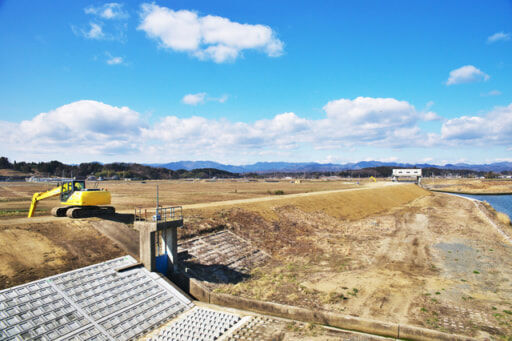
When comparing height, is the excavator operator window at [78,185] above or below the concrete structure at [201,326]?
above

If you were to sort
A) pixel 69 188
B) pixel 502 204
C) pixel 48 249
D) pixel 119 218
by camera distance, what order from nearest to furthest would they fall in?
pixel 48 249 < pixel 69 188 < pixel 119 218 < pixel 502 204

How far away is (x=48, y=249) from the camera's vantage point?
2077 centimetres

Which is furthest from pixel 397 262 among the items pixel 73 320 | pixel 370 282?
pixel 73 320

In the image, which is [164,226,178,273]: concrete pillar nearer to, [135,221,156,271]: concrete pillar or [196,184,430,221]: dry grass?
[135,221,156,271]: concrete pillar

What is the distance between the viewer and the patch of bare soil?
1812 centimetres

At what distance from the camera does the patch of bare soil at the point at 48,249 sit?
59.5 feet

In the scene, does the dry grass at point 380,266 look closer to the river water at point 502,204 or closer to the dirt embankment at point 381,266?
the dirt embankment at point 381,266

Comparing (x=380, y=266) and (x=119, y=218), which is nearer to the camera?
(x=380, y=266)

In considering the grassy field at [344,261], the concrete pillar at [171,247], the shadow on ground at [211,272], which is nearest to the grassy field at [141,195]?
the grassy field at [344,261]

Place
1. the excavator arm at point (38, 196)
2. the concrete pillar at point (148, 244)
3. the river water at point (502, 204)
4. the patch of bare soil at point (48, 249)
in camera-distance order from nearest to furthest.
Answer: the patch of bare soil at point (48, 249)
the concrete pillar at point (148, 244)
the excavator arm at point (38, 196)
the river water at point (502, 204)

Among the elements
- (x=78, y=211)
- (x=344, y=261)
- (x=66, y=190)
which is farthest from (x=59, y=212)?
(x=344, y=261)

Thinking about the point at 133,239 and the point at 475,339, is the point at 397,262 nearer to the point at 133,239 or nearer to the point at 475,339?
the point at 475,339

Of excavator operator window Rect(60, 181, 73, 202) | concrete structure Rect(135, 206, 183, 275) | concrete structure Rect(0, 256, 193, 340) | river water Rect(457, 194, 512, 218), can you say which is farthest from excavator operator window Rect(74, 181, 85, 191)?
river water Rect(457, 194, 512, 218)

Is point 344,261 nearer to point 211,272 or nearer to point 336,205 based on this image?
point 211,272
